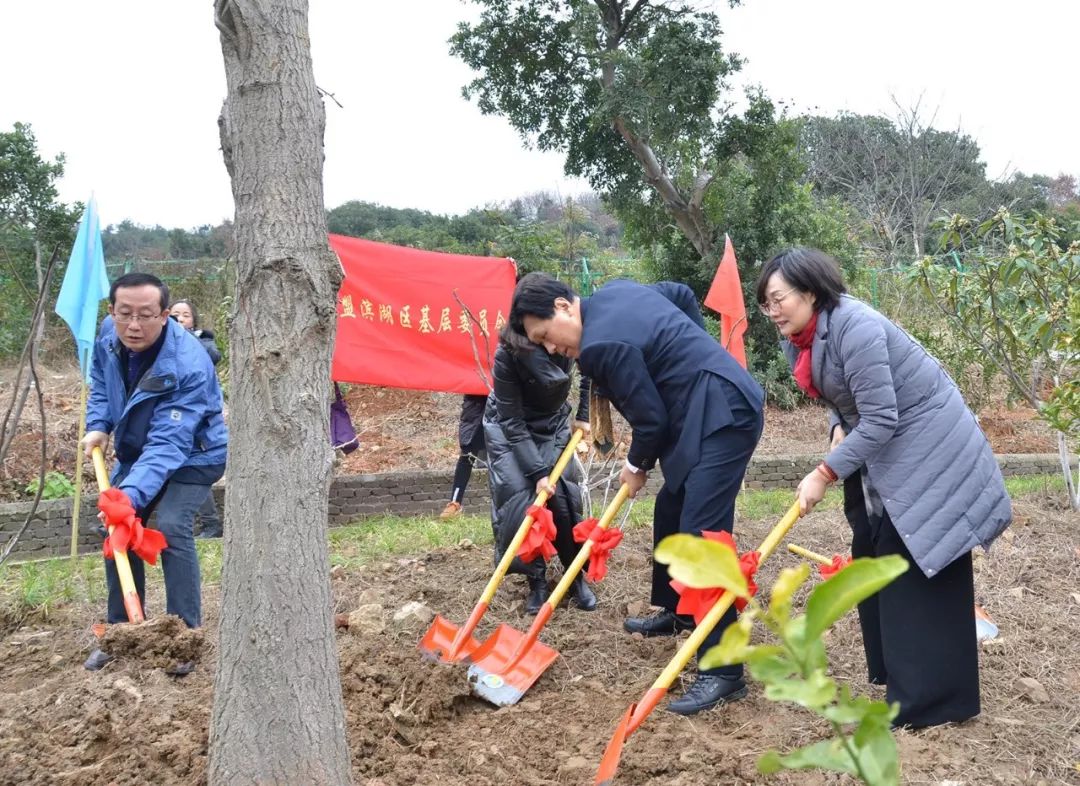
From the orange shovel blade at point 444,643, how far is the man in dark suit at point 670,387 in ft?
3.11

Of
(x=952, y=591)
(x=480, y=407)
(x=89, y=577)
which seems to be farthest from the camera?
(x=480, y=407)

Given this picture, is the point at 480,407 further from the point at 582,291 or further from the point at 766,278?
the point at 582,291

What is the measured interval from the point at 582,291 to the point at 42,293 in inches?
369

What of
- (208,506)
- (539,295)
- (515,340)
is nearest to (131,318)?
(515,340)

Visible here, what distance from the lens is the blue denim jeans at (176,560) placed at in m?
3.71

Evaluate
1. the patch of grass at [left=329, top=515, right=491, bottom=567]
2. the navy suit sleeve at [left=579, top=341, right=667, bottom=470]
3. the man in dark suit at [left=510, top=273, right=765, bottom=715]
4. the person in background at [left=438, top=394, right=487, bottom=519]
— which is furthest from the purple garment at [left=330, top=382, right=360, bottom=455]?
the navy suit sleeve at [left=579, top=341, right=667, bottom=470]

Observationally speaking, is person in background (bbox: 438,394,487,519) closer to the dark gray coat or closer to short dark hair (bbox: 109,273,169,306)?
short dark hair (bbox: 109,273,169,306)

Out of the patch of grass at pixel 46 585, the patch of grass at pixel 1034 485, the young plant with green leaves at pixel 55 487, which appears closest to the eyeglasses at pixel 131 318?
the patch of grass at pixel 46 585

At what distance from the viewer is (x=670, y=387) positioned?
11.0 feet

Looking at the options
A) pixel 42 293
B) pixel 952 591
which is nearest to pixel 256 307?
pixel 42 293

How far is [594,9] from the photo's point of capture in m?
10.1

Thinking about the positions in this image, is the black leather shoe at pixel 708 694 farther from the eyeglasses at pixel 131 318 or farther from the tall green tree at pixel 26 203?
the tall green tree at pixel 26 203

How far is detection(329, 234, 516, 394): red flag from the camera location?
23.5 feet

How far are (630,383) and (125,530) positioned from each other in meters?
2.02
